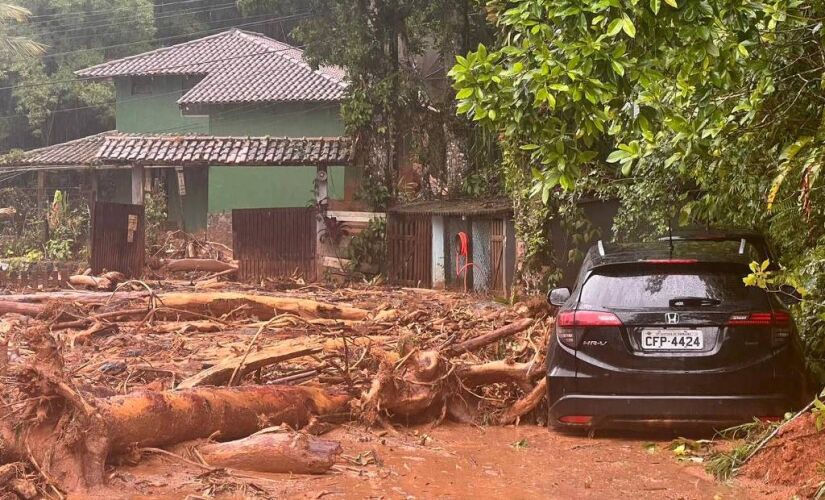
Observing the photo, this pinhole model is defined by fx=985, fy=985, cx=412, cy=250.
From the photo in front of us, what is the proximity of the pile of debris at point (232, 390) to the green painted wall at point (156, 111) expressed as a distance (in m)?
23.5

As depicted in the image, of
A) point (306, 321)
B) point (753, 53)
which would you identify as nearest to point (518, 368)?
point (753, 53)

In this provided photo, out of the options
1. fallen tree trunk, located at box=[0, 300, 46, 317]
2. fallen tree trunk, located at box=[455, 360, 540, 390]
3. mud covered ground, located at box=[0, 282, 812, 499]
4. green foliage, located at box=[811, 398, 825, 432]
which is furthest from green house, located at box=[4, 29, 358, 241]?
green foliage, located at box=[811, 398, 825, 432]

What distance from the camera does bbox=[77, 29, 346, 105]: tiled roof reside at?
3173 centimetres

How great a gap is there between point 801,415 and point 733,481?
0.62m

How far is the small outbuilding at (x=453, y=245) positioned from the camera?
20.3 meters

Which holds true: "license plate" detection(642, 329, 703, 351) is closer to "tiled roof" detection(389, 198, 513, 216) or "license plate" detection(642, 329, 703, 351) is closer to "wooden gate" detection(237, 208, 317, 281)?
"tiled roof" detection(389, 198, 513, 216)

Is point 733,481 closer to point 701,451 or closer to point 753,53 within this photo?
point 701,451

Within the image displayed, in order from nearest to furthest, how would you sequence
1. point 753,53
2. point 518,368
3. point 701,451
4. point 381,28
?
point 701,451, point 753,53, point 518,368, point 381,28

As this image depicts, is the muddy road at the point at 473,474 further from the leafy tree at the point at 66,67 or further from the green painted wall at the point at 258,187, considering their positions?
the leafy tree at the point at 66,67

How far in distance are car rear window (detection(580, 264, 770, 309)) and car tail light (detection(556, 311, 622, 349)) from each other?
0.32ft

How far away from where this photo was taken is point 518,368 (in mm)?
8180

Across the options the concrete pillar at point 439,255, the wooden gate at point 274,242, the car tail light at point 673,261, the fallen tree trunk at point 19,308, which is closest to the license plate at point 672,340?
the car tail light at point 673,261

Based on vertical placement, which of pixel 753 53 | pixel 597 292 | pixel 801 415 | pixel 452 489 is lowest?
pixel 452 489

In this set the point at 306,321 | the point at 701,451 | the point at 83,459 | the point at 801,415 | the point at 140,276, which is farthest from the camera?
the point at 140,276
